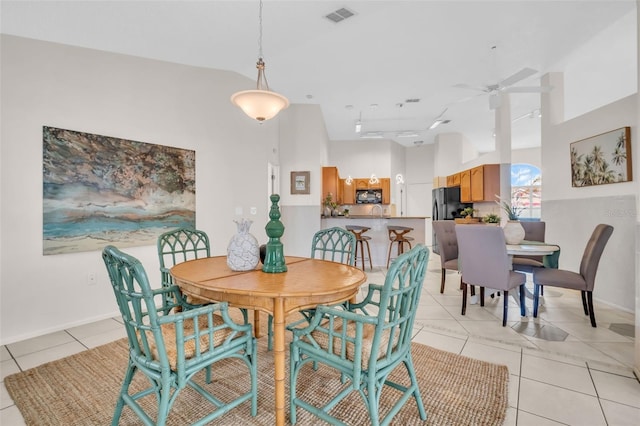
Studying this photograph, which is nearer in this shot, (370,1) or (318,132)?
(370,1)

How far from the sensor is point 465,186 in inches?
260

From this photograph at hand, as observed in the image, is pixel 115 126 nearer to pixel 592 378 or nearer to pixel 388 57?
pixel 388 57

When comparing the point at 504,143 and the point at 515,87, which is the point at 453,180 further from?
the point at 515,87

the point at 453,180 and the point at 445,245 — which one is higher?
the point at 453,180

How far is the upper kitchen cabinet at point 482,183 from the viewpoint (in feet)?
18.8

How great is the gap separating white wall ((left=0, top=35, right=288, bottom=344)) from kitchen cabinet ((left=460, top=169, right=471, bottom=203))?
205 inches

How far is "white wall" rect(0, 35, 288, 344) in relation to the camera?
2.46 m

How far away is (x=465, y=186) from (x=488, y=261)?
434 cm

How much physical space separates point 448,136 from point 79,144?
7821 mm

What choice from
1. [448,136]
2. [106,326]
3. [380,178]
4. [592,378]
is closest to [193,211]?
[106,326]

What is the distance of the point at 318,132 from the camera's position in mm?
5500

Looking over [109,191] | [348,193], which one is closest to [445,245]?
[109,191]

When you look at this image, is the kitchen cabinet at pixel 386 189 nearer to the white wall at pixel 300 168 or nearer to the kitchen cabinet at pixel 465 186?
the kitchen cabinet at pixel 465 186

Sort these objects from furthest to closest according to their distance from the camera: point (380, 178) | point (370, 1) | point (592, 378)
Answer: point (380, 178)
point (370, 1)
point (592, 378)
